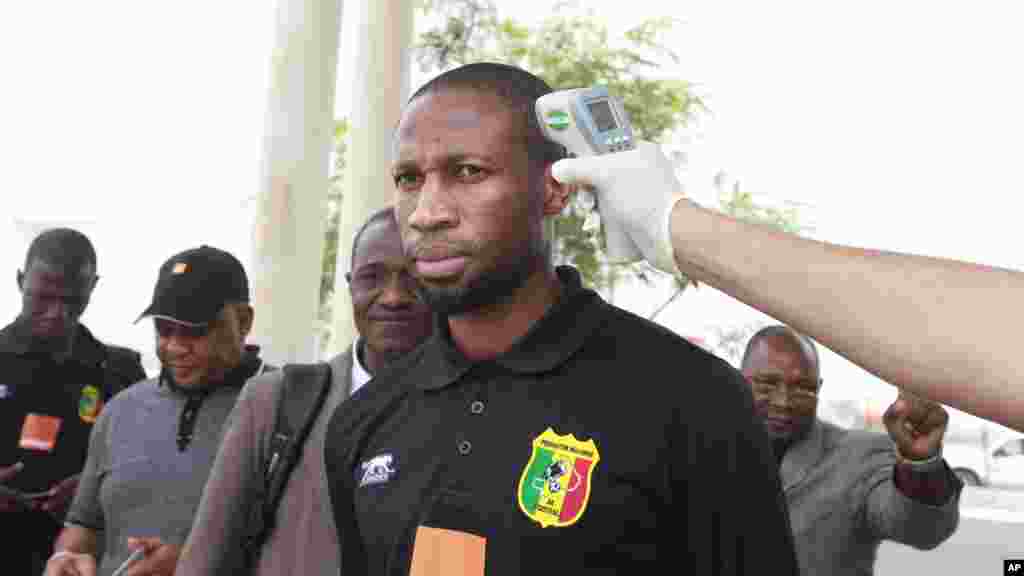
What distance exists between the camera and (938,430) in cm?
310

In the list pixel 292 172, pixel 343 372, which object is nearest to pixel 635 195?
pixel 343 372

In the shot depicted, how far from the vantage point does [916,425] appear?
3086 mm

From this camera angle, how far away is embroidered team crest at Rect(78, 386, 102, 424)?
4.17m

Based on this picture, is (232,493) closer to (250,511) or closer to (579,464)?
(250,511)

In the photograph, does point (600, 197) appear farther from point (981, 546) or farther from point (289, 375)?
point (981, 546)

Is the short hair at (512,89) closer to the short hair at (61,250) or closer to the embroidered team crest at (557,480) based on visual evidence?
the embroidered team crest at (557,480)

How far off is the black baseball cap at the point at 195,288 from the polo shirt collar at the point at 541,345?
5.66ft

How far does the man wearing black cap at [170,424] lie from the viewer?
3.31m

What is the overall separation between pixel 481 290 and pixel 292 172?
19.6 ft

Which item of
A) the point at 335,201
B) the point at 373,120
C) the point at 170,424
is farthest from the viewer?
the point at 335,201

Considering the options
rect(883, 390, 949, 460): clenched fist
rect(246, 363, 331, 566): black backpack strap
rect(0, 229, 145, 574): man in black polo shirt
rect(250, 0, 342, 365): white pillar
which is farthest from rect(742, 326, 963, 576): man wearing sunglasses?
rect(250, 0, 342, 365): white pillar

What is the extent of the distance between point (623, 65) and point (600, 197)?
1321cm

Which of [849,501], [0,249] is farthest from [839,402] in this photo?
[849,501]

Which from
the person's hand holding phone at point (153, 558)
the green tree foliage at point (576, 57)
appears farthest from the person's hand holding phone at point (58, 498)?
the green tree foliage at point (576, 57)
